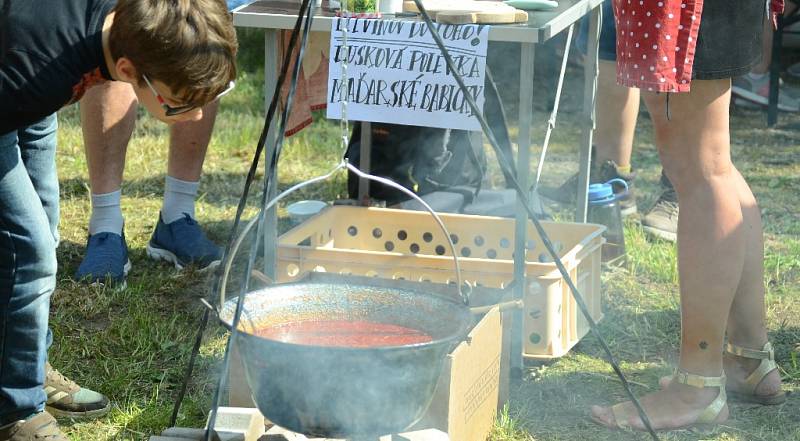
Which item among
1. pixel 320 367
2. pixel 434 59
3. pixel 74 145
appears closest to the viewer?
pixel 320 367

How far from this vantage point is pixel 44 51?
2.08 m

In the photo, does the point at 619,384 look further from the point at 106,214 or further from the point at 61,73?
the point at 106,214

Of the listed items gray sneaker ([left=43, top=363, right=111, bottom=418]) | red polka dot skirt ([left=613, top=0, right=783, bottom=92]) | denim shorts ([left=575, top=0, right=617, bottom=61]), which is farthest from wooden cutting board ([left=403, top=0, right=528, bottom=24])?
A: gray sneaker ([left=43, top=363, right=111, bottom=418])

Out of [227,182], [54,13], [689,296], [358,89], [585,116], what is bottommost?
[227,182]

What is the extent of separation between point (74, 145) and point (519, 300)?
129 inches

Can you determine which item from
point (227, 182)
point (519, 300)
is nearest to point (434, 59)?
point (519, 300)

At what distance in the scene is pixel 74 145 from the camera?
538 centimetres

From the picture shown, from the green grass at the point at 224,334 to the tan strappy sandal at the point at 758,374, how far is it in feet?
0.10

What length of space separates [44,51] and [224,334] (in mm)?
1428

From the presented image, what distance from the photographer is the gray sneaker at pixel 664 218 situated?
166 inches

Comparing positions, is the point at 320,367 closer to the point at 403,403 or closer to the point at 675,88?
the point at 403,403

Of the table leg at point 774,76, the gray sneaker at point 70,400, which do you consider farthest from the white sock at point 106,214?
the table leg at point 774,76

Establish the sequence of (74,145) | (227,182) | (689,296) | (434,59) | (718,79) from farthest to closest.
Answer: (74,145), (227,182), (434,59), (689,296), (718,79)

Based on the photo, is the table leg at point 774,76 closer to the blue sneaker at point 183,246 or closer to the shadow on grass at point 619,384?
the shadow on grass at point 619,384
